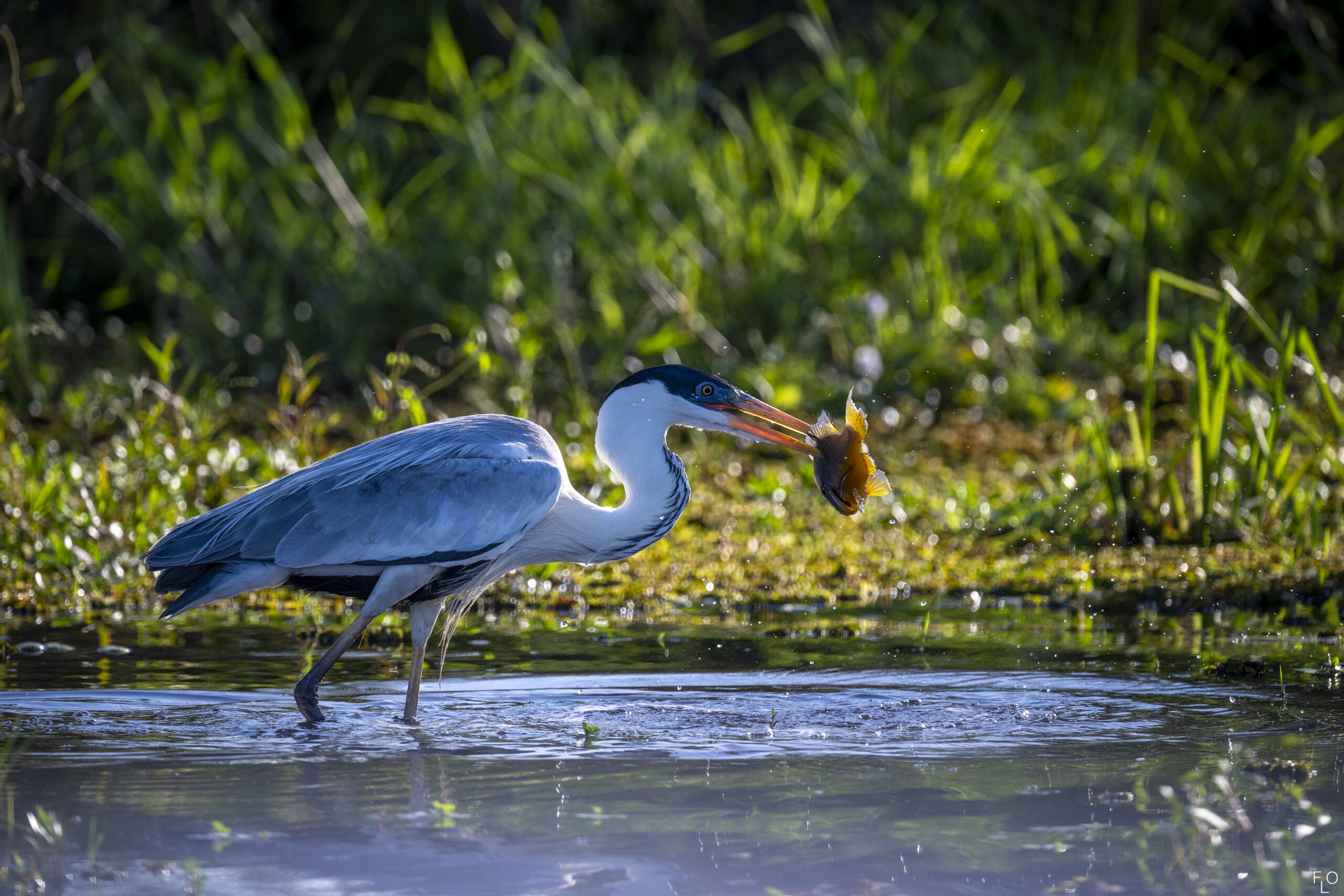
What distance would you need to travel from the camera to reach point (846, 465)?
453 centimetres

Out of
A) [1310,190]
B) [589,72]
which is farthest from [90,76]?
[1310,190]

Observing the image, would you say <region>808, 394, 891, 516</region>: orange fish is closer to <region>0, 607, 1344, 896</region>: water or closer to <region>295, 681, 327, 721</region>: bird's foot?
<region>0, 607, 1344, 896</region>: water

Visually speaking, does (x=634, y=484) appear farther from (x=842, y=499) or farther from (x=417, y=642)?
(x=417, y=642)

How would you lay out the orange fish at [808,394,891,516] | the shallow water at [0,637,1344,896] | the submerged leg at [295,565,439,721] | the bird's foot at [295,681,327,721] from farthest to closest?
1. the orange fish at [808,394,891,516]
2. the submerged leg at [295,565,439,721]
3. the bird's foot at [295,681,327,721]
4. the shallow water at [0,637,1344,896]

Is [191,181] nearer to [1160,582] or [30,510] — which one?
[30,510]

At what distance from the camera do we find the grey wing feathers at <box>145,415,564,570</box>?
14.3ft

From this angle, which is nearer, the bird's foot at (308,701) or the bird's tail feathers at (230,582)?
the bird's foot at (308,701)

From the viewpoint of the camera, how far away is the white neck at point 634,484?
179 inches

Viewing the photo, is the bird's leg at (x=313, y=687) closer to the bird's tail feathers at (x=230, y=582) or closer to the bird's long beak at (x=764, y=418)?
the bird's tail feathers at (x=230, y=582)

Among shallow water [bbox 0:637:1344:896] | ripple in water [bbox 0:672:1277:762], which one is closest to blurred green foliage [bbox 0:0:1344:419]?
ripple in water [bbox 0:672:1277:762]

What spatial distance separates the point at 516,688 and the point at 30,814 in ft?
4.96

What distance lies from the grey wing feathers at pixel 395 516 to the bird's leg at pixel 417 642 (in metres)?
0.21

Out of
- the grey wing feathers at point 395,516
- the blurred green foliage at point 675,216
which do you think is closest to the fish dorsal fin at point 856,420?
the grey wing feathers at point 395,516

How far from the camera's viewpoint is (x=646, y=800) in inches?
135
